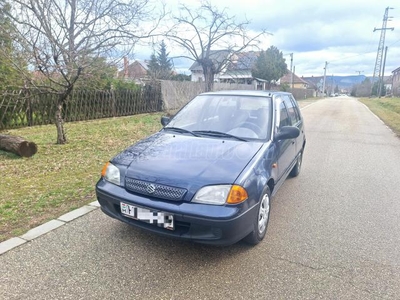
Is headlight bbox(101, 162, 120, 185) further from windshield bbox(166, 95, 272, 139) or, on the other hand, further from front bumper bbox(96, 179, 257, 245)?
windshield bbox(166, 95, 272, 139)

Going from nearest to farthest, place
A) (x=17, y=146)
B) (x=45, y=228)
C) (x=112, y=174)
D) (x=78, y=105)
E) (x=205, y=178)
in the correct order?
(x=205, y=178) < (x=112, y=174) < (x=45, y=228) < (x=17, y=146) < (x=78, y=105)

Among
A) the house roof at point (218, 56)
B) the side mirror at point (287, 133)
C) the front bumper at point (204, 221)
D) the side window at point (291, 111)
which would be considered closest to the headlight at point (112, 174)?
the front bumper at point (204, 221)

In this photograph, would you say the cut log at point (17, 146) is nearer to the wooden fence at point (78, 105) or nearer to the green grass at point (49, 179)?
the green grass at point (49, 179)

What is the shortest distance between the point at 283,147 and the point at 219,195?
168 cm

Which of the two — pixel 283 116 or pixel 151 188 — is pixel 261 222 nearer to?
pixel 151 188

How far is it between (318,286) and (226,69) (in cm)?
1782

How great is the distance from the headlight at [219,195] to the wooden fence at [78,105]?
814 cm

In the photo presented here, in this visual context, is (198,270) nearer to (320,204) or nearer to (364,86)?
(320,204)

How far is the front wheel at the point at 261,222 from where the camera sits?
2.77m

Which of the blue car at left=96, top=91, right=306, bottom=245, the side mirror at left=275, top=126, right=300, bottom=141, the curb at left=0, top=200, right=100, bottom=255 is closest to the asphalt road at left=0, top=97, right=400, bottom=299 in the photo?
the curb at left=0, top=200, right=100, bottom=255

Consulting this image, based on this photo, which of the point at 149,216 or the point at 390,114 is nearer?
the point at 149,216

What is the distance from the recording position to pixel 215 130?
139 inches

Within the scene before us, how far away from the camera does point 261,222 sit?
2941 mm

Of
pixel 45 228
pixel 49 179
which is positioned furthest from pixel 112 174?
pixel 49 179
